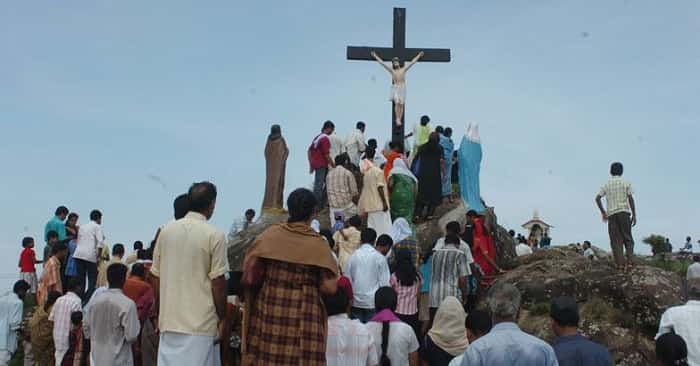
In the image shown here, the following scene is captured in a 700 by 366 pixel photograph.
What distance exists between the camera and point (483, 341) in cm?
450

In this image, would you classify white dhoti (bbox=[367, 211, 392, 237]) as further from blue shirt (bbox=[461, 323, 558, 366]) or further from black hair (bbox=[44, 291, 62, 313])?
blue shirt (bbox=[461, 323, 558, 366])

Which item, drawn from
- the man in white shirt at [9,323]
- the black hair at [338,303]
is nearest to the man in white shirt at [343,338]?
the black hair at [338,303]

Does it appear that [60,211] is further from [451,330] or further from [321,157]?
[451,330]

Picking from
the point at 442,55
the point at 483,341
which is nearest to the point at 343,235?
the point at 483,341

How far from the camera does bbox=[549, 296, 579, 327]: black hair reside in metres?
4.87

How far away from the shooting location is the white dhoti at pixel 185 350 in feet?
16.9

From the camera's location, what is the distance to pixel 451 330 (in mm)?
6668

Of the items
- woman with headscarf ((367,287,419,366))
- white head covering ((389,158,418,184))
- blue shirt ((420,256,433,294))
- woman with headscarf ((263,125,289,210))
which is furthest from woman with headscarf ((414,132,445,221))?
woman with headscarf ((367,287,419,366))

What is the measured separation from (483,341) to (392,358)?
2.03 m

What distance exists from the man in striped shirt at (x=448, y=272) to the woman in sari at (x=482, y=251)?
Result: 7.30ft

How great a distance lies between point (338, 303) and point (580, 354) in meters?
1.76

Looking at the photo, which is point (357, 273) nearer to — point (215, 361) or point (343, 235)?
point (343, 235)

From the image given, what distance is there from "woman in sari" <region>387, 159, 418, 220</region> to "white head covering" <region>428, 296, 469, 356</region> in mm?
7056

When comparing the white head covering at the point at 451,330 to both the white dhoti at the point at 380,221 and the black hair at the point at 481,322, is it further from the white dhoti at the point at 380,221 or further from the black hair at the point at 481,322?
the white dhoti at the point at 380,221
